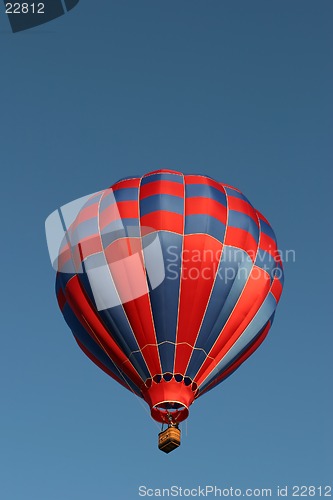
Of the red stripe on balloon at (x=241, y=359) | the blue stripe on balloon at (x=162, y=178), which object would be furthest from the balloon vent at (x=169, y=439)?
the blue stripe on balloon at (x=162, y=178)

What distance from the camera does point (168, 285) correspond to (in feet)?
57.8

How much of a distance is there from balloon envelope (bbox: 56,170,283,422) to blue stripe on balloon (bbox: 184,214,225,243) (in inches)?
0.7

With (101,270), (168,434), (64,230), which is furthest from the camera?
(64,230)

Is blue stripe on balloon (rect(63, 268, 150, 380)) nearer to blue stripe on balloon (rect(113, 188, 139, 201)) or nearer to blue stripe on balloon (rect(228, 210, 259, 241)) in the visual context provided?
blue stripe on balloon (rect(113, 188, 139, 201))

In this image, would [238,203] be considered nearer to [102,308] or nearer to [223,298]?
[223,298]

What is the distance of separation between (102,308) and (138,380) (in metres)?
1.44

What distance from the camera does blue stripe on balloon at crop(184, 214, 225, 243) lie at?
18016 millimetres

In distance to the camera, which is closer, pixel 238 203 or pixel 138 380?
pixel 138 380

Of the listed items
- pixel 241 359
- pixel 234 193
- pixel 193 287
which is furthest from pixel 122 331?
pixel 234 193

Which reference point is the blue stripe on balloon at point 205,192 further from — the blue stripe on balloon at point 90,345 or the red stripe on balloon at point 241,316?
the blue stripe on balloon at point 90,345

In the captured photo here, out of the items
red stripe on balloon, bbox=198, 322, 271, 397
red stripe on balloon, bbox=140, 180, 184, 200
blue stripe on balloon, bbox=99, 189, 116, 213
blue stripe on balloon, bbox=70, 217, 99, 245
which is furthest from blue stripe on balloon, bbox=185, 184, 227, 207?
red stripe on balloon, bbox=198, 322, 271, 397

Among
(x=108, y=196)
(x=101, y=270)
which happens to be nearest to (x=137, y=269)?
(x=101, y=270)

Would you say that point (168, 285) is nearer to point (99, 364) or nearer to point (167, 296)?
point (167, 296)

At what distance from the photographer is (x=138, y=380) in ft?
57.6
